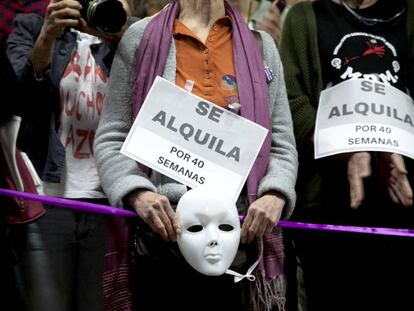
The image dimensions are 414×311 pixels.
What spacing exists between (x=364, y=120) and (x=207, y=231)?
0.53 metres

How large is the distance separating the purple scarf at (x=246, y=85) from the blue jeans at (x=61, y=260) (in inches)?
16.9

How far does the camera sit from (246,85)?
1580 mm

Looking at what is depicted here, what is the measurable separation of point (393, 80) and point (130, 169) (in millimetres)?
747

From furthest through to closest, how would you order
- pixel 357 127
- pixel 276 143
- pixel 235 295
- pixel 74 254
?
pixel 74 254, pixel 357 127, pixel 276 143, pixel 235 295

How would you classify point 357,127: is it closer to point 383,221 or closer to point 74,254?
point 383,221

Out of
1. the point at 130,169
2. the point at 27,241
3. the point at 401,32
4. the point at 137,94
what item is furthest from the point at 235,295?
the point at 401,32

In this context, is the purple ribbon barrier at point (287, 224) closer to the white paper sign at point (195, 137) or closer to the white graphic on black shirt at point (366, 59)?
the white paper sign at point (195, 137)

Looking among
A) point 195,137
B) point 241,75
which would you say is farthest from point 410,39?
point 195,137

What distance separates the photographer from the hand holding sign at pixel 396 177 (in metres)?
1.73

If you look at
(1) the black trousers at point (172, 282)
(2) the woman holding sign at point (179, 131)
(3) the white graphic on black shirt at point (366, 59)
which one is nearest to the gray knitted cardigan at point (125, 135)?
(2) the woman holding sign at point (179, 131)

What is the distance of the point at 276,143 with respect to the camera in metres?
1.61

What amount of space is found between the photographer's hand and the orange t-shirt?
0.81 ft

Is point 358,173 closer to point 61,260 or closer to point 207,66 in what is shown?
point 207,66

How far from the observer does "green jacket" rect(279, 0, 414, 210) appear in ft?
6.00
